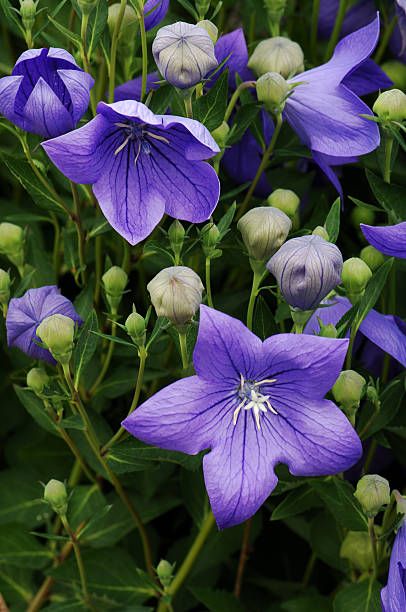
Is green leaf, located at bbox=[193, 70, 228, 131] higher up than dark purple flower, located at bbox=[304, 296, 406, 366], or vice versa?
green leaf, located at bbox=[193, 70, 228, 131]

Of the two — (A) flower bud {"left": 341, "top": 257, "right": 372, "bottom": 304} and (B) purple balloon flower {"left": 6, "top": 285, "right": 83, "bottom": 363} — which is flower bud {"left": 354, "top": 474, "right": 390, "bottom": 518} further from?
(B) purple balloon flower {"left": 6, "top": 285, "right": 83, "bottom": 363}

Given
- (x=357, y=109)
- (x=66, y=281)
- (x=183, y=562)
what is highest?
(x=357, y=109)

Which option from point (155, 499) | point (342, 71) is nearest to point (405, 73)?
point (342, 71)

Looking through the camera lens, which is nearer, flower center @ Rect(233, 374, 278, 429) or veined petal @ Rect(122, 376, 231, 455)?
veined petal @ Rect(122, 376, 231, 455)

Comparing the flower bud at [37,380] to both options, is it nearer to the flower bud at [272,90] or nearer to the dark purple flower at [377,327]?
the dark purple flower at [377,327]

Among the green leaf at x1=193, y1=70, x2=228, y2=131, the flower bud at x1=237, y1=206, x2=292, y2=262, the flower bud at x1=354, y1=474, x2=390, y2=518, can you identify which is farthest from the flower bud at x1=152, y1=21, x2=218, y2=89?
the flower bud at x1=354, y1=474, x2=390, y2=518

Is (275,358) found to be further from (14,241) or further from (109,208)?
(14,241)

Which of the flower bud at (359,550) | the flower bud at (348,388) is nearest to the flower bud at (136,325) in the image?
the flower bud at (348,388)
